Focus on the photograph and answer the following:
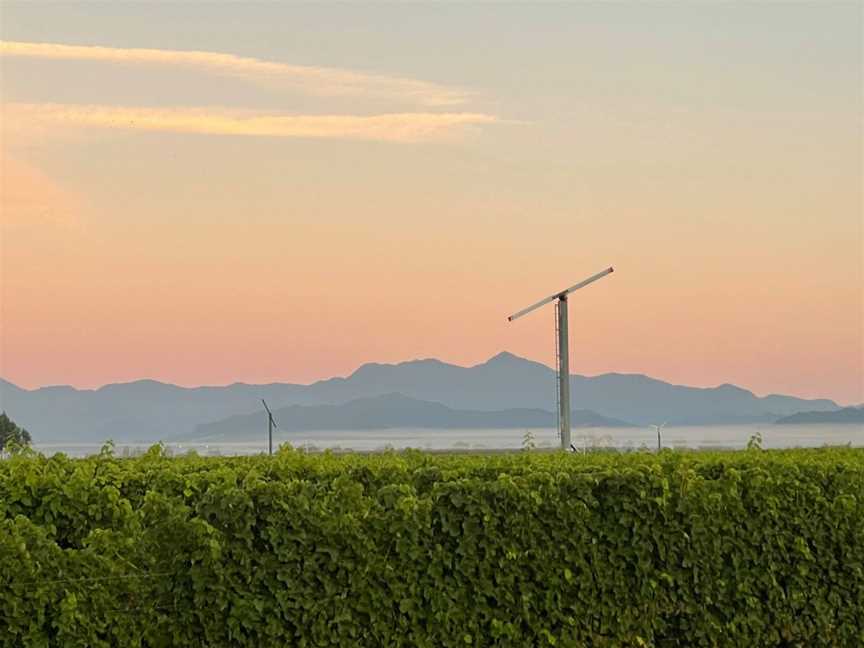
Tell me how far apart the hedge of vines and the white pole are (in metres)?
10.7

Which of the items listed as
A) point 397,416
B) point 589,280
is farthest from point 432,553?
point 397,416

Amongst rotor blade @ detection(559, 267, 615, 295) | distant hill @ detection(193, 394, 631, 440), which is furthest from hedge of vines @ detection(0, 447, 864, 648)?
distant hill @ detection(193, 394, 631, 440)

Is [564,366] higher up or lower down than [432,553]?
higher up

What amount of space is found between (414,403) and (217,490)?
352 ft

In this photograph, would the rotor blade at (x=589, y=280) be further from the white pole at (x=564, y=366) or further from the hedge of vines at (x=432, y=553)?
the hedge of vines at (x=432, y=553)

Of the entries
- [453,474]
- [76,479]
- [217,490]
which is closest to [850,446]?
[453,474]

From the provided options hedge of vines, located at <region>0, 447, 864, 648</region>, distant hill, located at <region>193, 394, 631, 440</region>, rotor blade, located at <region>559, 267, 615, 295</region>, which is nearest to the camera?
hedge of vines, located at <region>0, 447, 864, 648</region>

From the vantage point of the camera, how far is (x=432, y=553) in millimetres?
8375

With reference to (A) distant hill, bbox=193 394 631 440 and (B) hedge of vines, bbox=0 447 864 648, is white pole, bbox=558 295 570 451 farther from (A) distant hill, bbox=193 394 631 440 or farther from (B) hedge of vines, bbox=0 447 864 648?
(A) distant hill, bbox=193 394 631 440

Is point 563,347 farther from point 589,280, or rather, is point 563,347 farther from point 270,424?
point 270,424

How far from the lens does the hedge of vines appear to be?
8133 mm

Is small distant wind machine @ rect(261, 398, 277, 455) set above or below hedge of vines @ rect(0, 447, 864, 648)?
above

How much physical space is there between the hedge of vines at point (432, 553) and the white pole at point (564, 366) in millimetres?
10674

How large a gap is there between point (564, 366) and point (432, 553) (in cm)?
1239
